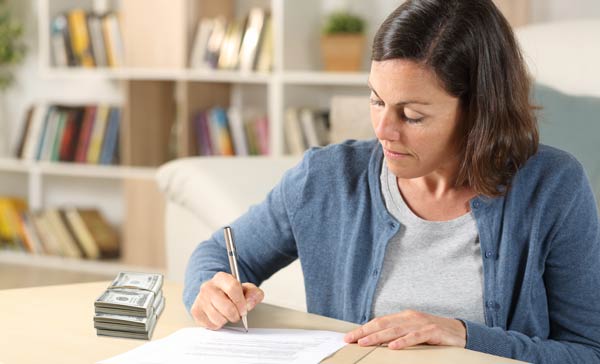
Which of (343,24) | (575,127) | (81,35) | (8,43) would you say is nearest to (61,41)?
(81,35)

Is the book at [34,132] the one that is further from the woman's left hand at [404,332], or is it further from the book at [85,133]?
the woman's left hand at [404,332]

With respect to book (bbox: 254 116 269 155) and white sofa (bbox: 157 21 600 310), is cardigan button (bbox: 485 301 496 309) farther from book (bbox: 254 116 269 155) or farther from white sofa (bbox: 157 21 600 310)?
book (bbox: 254 116 269 155)

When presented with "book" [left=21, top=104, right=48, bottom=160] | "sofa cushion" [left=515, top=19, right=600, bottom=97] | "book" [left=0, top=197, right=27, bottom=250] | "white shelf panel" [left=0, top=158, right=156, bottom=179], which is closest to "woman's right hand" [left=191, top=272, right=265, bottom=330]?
"sofa cushion" [left=515, top=19, right=600, bottom=97]

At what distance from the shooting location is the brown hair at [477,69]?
1.43m

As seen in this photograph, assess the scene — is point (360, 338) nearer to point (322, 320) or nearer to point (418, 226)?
point (322, 320)

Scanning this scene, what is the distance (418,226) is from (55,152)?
3390 mm

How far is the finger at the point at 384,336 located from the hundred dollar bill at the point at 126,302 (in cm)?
29

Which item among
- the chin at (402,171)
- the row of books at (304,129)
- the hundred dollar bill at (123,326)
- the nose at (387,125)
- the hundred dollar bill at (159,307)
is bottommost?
the row of books at (304,129)

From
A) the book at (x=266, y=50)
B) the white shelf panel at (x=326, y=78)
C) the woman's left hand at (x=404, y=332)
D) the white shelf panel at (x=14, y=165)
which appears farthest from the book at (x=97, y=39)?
the woman's left hand at (x=404, y=332)

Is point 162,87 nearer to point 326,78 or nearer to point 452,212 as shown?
point 326,78

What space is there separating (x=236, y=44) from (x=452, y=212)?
2702 mm

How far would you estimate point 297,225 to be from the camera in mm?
1647

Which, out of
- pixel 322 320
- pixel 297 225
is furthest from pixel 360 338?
pixel 297 225

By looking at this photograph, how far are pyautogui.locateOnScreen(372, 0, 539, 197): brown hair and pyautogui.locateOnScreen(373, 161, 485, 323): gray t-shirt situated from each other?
0.09 m
